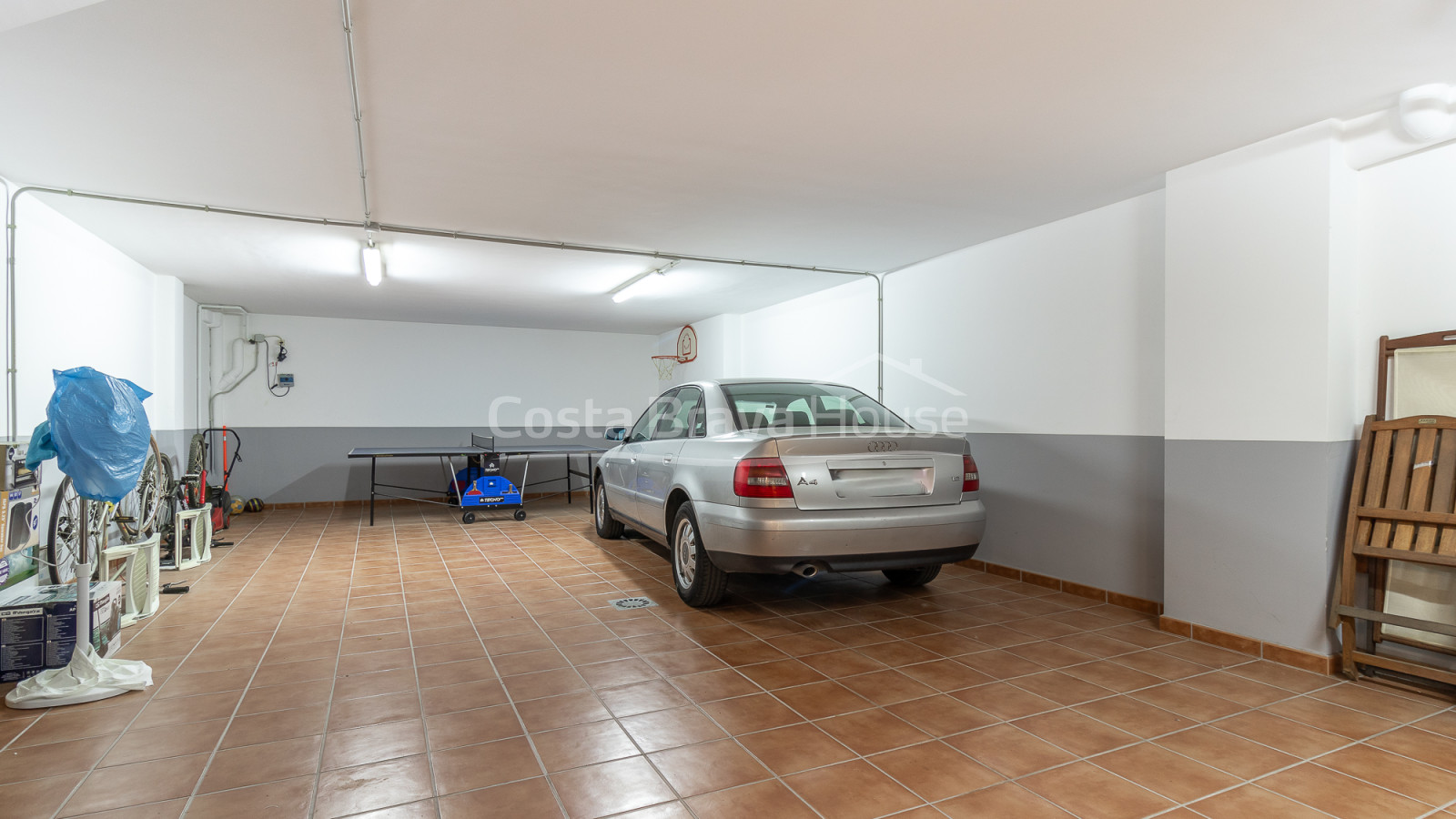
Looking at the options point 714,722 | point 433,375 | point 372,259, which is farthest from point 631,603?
point 433,375

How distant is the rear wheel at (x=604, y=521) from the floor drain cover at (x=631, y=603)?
2221 mm

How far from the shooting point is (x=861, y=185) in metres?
→ 4.39

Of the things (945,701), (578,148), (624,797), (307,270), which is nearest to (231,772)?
(624,797)

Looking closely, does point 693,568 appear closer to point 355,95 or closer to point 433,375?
point 355,95

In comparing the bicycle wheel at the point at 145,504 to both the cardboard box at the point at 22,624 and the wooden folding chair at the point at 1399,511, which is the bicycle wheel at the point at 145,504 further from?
the wooden folding chair at the point at 1399,511

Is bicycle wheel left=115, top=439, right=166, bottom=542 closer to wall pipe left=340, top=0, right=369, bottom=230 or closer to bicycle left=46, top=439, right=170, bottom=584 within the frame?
bicycle left=46, top=439, right=170, bottom=584

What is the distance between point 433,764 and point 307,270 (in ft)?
20.0

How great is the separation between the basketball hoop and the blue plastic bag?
8.48 metres

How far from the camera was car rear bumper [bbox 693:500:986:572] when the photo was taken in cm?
372

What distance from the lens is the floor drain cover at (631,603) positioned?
445 cm

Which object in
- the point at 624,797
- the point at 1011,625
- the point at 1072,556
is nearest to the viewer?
the point at 624,797

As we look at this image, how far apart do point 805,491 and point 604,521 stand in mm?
3678

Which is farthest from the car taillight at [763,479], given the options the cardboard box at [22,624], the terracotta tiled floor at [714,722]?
the cardboard box at [22,624]

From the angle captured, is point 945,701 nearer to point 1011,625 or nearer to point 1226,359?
point 1011,625
